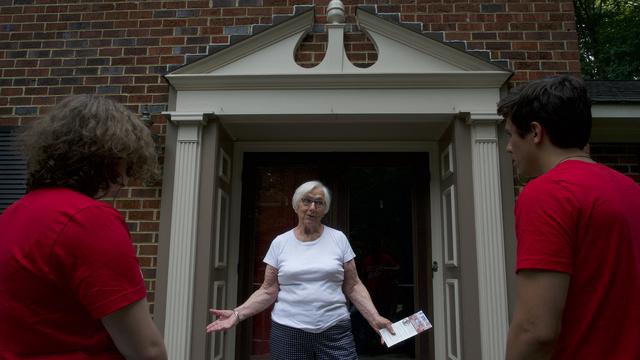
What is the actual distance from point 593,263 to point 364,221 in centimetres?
348

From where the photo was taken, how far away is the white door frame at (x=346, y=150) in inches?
166

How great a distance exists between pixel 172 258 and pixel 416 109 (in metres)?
2.14

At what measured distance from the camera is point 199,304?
11.7 feet

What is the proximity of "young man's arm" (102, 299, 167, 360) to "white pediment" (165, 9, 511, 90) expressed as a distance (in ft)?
9.13

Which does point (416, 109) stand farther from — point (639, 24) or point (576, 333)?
point (639, 24)

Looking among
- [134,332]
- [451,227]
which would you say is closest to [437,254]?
[451,227]

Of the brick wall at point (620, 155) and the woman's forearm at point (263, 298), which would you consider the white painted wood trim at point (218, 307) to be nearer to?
the woman's forearm at point (263, 298)

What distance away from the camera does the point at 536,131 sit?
1.35m

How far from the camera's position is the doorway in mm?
4426

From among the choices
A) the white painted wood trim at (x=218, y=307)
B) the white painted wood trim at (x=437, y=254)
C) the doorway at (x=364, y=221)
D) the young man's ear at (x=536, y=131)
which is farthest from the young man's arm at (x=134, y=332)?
the white painted wood trim at (x=437, y=254)

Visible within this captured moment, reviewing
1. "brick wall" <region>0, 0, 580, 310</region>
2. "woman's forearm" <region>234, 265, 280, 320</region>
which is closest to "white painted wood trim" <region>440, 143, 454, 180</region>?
"brick wall" <region>0, 0, 580, 310</region>

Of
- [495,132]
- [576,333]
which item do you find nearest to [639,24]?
[495,132]

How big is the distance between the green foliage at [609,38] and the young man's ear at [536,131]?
11.1 m

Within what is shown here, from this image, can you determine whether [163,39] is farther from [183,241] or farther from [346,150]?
[346,150]
